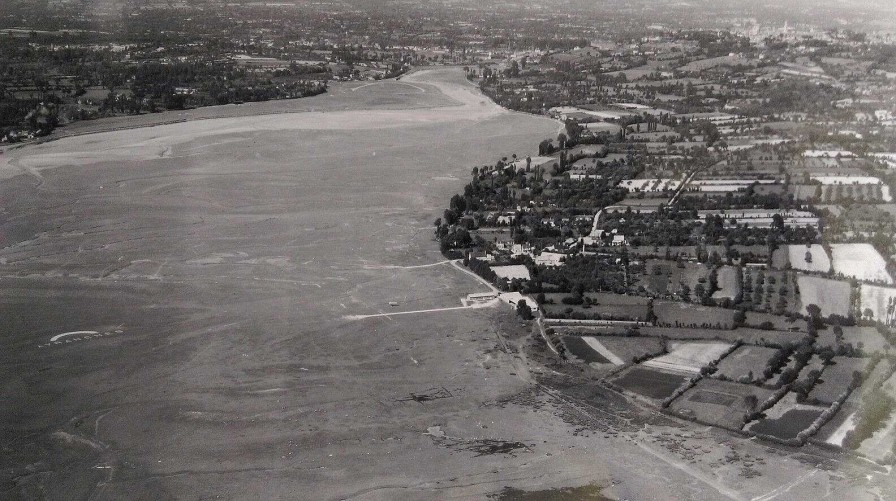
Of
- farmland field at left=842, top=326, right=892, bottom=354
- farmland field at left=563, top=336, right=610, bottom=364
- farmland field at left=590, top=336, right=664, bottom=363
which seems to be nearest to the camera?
farmland field at left=842, top=326, right=892, bottom=354

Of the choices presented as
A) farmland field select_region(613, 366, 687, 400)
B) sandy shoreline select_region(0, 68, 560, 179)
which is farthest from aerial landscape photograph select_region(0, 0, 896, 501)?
sandy shoreline select_region(0, 68, 560, 179)

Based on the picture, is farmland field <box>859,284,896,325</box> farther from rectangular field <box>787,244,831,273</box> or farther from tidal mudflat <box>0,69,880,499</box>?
tidal mudflat <box>0,69,880,499</box>

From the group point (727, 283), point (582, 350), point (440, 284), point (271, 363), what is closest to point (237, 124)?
point (440, 284)

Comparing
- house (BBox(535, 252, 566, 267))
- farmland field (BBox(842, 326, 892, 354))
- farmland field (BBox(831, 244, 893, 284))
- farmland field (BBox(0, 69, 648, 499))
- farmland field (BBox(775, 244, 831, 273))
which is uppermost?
farmland field (BBox(831, 244, 893, 284))

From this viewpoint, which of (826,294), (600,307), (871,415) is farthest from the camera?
(600,307)

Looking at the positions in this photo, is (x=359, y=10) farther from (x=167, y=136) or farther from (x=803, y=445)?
(x=803, y=445)

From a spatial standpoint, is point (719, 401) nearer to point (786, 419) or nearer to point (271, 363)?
point (786, 419)
